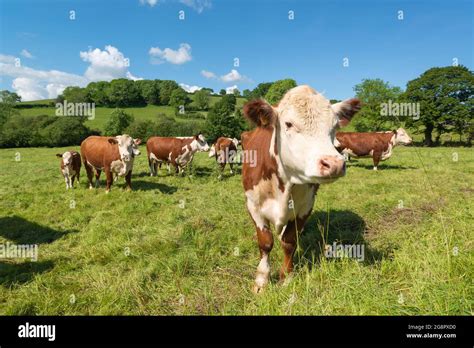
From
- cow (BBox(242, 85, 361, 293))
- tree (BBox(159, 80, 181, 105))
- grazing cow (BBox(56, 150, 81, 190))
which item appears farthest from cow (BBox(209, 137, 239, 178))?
tree (BBox(159, 80, 181, 105))

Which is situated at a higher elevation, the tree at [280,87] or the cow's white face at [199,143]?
the tree at [280,87]

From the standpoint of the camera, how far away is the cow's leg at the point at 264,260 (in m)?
3.22

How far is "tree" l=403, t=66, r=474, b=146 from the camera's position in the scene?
37281mm

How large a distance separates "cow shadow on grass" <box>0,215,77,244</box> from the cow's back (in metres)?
3.55

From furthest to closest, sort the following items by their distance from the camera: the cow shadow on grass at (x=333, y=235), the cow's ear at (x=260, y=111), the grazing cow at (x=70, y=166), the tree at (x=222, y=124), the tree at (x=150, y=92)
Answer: the tree at (x=150, y=92)
the tree at (x=222, y=124)
the grazing cow at (x=70, y=166)
the cow shadow on grass at (x=333, y=235)
the cow's ear at (x=260, y=111)

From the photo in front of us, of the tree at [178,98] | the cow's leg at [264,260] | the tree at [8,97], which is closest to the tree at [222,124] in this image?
the tree at [178,98]

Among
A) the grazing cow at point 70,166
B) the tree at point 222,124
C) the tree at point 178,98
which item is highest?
the tree at point 178,98

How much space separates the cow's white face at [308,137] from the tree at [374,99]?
48373 mm

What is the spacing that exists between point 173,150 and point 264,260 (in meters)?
11.1

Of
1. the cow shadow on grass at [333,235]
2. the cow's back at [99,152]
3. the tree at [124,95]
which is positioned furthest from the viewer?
the tree at [124,95]

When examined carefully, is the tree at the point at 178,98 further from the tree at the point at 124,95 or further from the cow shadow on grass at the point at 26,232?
the cow shadow on grass at the point at 26,232

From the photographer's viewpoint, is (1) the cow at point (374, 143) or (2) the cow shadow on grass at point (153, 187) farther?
(1) the cow at point (374, 143)
